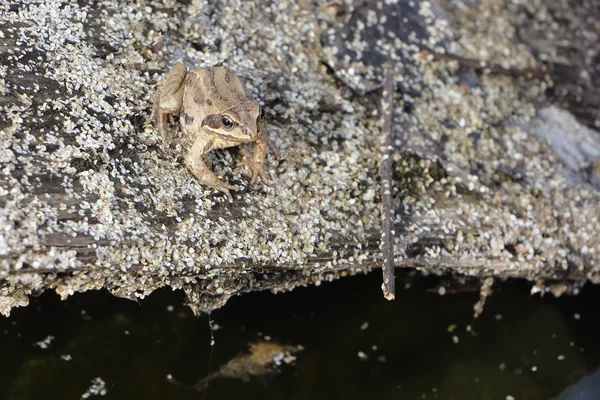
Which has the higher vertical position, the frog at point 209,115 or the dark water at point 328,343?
the frog at point 209,115

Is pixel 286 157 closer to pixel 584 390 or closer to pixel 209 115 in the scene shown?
pixel 209 115

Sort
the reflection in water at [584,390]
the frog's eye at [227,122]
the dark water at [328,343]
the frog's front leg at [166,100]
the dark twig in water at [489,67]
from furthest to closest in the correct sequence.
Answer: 1. the dark twig in water at [489,67]
2. the reflection in water at [584,390]
3. the dark water at [328,343]
4. the frog's front leg at [166,100]
5. the frog's eye at [227,122]

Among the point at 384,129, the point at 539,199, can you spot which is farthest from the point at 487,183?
the point at 384,129

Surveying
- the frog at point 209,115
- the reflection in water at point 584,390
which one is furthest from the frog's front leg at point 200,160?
the reflection in water at point 584,390

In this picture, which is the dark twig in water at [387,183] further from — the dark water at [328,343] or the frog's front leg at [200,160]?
the frog's front leg at [200,160]

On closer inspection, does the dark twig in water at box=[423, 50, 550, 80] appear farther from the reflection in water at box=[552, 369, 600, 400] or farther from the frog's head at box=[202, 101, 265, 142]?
the reflection in water at box=[552, 369, 600, 400]

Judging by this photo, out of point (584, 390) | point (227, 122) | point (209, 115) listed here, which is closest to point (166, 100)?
point (209, 115)

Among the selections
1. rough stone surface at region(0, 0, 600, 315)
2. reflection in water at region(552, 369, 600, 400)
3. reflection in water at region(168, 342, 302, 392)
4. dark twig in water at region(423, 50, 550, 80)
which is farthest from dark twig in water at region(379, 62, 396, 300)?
reflection in water at region(552, 369, 600, 400)
